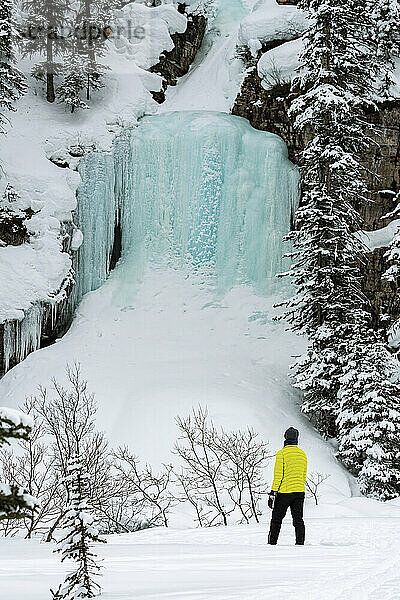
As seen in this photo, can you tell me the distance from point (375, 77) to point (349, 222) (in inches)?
229

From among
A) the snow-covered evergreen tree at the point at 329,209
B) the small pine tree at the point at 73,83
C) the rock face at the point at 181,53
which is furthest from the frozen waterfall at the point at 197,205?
the rock face at the point at 181,53

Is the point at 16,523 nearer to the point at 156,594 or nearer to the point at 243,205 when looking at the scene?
the point at 156,594

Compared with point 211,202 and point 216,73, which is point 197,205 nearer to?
point 211,202

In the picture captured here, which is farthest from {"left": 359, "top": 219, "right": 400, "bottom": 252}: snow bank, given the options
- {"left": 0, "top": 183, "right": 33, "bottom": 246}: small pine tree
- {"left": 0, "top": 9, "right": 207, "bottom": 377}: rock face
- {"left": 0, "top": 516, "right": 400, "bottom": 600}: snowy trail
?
{"left": 0, "top": 516, "right": 400, "bottom": 600}: snowy trail

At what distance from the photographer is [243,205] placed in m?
22.8

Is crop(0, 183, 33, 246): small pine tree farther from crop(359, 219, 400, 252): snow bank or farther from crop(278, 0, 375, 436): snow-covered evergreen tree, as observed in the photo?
crop(359, 219, 400, 252): snow bank

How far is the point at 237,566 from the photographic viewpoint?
5.98 metres

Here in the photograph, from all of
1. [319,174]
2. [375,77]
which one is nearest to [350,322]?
[319,174]

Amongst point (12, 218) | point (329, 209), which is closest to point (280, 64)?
point (329, 209)

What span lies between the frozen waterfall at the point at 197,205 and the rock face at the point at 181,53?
5.16 metres

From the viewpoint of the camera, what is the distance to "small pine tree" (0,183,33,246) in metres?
21.2

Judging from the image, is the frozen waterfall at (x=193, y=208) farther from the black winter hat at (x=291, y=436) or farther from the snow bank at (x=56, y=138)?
the black winter hat at (x=291, y=436)

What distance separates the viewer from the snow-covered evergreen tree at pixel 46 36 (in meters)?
26.6

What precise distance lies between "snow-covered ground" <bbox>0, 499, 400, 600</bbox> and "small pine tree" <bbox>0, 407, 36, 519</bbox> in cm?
129
